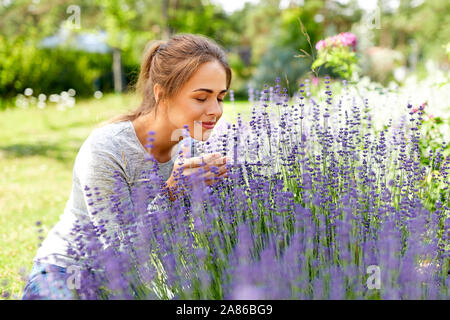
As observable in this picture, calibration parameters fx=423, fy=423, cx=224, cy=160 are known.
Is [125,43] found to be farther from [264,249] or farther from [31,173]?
Answer: [264,249]

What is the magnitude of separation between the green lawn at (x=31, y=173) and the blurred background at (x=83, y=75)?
0.05ft

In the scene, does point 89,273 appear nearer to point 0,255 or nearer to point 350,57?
point 0,255

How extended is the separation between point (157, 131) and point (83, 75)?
1524 cm

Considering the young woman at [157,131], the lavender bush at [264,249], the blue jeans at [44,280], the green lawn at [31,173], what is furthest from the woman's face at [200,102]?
the blue jeans at [44,280]

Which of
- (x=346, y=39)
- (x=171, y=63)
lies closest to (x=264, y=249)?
(x=171, y=63)

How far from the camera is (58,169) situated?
654cm

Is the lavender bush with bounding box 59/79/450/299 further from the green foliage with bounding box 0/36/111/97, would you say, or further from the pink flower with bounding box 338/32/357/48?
the green foliage with bounding box 0/36/111/97

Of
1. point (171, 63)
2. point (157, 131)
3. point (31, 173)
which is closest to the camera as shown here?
point (171, 63)

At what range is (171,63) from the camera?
229 centimetres

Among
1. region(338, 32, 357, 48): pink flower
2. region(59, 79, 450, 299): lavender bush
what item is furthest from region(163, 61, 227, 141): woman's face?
region(338, 32, 357, 48): pink flower

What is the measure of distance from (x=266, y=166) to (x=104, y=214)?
76 centimetres

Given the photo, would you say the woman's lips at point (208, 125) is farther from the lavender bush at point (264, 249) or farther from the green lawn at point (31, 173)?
the lavender bush at point (264, 249)
